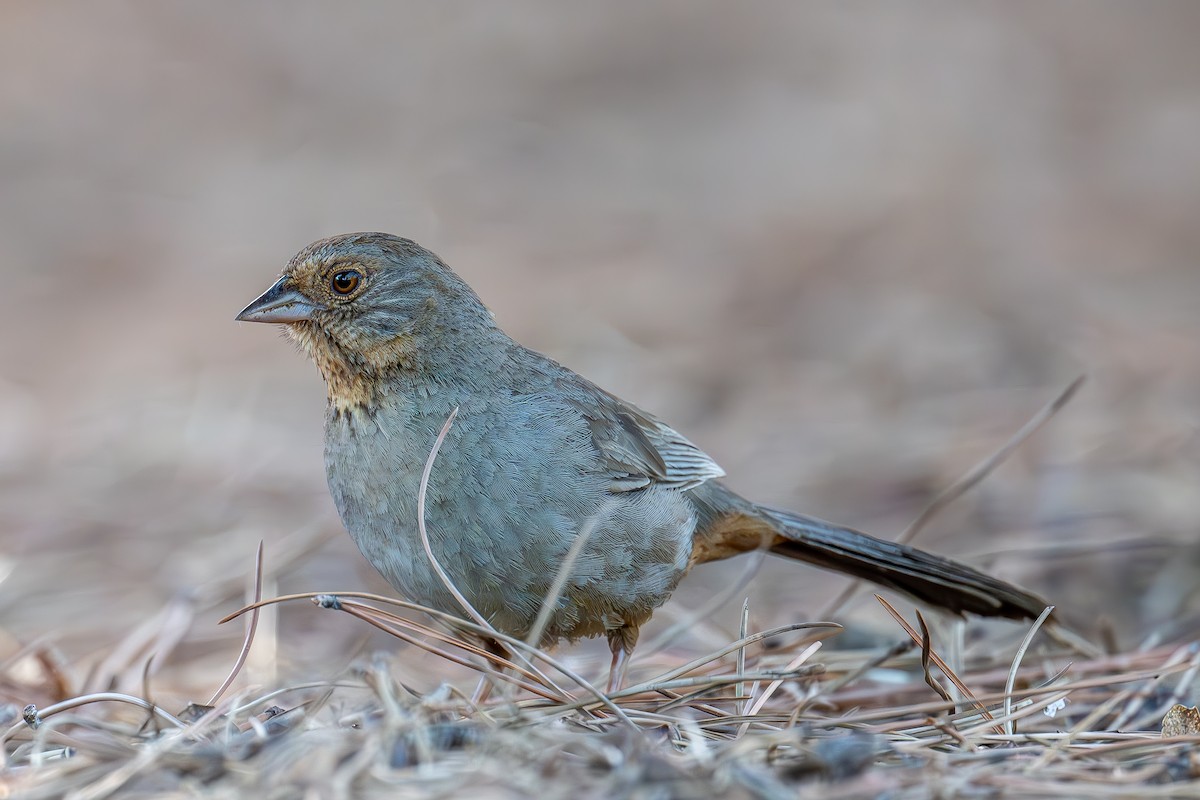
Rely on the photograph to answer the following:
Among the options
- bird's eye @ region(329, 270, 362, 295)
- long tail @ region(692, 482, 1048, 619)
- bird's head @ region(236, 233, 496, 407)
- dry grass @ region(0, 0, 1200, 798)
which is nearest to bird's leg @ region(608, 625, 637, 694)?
dry grass @ region(0, 0, 1200, 798)

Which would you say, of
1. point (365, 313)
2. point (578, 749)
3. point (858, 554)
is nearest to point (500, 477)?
point (365, 313)

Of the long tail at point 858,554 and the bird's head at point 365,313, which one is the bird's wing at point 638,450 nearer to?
the long tail at point 858,554

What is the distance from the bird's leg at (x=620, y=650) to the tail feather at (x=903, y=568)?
700 millimetres

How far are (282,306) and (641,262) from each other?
5.87 meters

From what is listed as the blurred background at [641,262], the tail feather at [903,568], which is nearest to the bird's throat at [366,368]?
the blurred background at [641,262]

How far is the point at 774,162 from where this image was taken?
1140 centimetres

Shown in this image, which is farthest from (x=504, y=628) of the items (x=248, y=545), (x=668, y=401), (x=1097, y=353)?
(x=1097, y=353)

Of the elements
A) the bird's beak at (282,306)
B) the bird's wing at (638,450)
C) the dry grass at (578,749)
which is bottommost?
the dry grass at (578,749)

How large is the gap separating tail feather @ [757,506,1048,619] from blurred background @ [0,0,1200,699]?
1.08 ft

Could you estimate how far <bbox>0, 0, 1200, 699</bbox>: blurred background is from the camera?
551 centimetres

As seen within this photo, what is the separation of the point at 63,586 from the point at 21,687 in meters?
1.54

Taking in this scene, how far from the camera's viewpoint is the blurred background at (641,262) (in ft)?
18.1

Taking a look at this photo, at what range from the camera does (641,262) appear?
9570mm

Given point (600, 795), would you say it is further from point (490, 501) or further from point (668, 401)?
point (668, 401)
